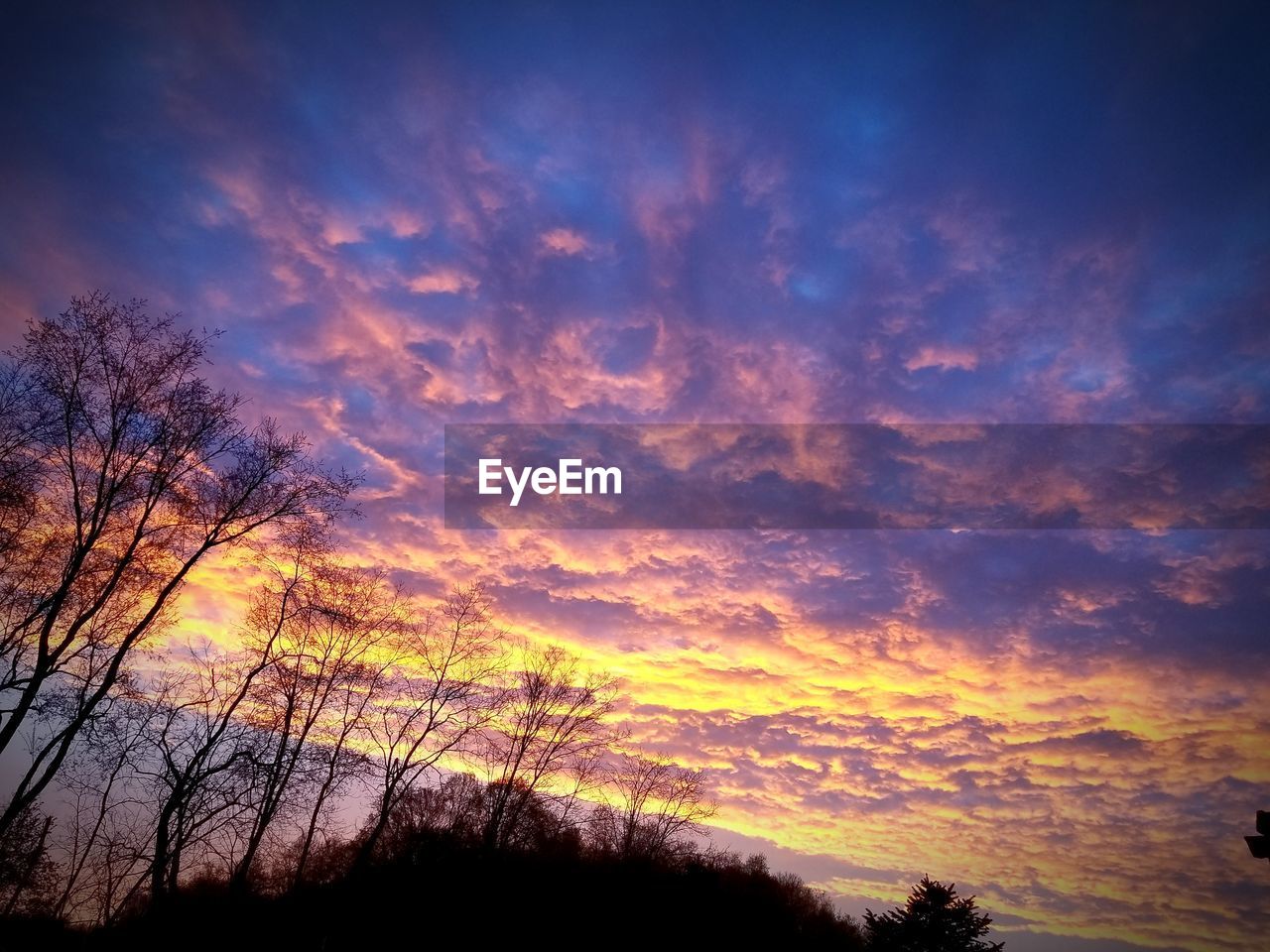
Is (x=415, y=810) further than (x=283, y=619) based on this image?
Yes

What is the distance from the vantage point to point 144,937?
21.8m

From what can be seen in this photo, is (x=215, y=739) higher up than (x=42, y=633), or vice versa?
(x=42, y=633)

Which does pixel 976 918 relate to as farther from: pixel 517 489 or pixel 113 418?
pixel 113 418

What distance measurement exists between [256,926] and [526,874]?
1532 cm

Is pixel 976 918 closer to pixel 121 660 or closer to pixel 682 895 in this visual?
pixel 682 895

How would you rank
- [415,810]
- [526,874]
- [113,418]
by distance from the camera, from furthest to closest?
[415,810]
[526,874]
[113,418]

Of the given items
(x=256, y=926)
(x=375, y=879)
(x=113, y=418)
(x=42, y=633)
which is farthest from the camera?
(x=375, y=879)

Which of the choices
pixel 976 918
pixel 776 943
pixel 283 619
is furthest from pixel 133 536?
pixel 976 918

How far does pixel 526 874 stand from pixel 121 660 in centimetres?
3089

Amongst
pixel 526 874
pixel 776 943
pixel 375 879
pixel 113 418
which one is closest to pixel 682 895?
pixel 776 943

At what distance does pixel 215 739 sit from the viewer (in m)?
20.2

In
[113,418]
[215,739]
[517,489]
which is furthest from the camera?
[215,739]

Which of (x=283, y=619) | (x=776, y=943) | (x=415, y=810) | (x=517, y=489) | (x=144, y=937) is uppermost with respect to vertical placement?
(x=517, y=489)

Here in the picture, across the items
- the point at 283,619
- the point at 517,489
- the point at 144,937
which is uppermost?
the point at 517,489
